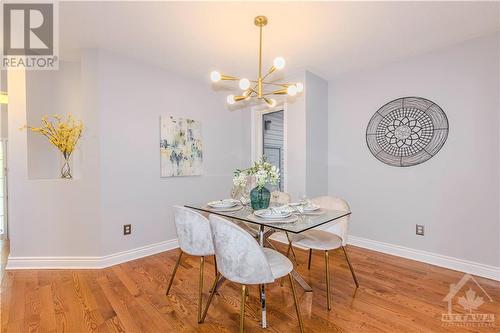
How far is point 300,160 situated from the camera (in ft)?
11.6

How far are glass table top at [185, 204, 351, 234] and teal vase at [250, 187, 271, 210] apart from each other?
0.09 meters

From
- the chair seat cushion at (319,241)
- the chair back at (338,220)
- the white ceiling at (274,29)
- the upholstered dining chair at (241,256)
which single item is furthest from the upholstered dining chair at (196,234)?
the white ceiling at (274,29)

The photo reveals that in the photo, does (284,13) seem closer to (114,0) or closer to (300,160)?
(114,0)

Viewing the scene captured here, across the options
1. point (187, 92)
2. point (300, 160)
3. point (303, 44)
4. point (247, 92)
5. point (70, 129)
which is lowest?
point (300, 160)

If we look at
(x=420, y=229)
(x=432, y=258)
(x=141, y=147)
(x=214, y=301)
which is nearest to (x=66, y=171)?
(x=141, y=147)

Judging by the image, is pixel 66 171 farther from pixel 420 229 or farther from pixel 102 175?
pixel 420 229

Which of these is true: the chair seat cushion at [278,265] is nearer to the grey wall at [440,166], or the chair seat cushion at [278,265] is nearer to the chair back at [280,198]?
the chair back at [280,198]

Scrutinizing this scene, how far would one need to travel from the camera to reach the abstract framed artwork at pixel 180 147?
3.42 meters

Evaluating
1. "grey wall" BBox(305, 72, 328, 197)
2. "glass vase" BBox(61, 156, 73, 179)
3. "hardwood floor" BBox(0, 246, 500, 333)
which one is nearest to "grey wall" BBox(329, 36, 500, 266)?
"grey wall" BBox(305, 72, 328, 197)

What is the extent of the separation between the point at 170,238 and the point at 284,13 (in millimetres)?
3094

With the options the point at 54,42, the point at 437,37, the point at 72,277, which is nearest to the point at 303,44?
the point at 437,37

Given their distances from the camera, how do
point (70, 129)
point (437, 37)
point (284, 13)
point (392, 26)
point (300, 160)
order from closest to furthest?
point (284, 13) → point (392, 26) → point (437, 37) → point (70, 129) → point (300, 160)

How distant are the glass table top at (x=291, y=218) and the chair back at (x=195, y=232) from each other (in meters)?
0.24

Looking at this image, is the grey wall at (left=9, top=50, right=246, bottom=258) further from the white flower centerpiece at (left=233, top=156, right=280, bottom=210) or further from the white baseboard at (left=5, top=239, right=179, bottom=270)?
the white flower centerpiece at (left=233, top=156, right=280, bottom=210)
